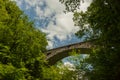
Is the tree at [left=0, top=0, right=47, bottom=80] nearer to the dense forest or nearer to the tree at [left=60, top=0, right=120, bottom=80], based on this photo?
the dense forest

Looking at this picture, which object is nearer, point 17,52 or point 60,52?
point 17,52

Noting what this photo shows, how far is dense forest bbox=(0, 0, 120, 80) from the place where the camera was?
1435 cm

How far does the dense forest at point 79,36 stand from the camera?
47.1 feet

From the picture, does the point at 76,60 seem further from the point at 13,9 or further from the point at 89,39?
the point at 89,39

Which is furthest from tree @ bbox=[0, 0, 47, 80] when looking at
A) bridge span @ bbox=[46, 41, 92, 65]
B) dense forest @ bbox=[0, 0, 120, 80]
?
bridge span @ bbox=[46, 41, 92, 65]

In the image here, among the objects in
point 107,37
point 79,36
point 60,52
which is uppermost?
point 60,52

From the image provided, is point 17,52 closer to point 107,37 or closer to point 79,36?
point 79,36

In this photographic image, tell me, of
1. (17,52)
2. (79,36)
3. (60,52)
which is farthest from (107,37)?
(60,52)

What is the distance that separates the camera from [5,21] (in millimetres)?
28891

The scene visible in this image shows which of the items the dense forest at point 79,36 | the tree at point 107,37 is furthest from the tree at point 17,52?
the tree at point 107,37

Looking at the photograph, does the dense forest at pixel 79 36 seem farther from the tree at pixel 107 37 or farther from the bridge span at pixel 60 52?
the bridge span at pixel 60 52

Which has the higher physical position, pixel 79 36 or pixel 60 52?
pixel 60 52

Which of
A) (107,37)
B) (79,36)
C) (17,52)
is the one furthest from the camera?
(17,52)

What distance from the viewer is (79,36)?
2120 centimetres
